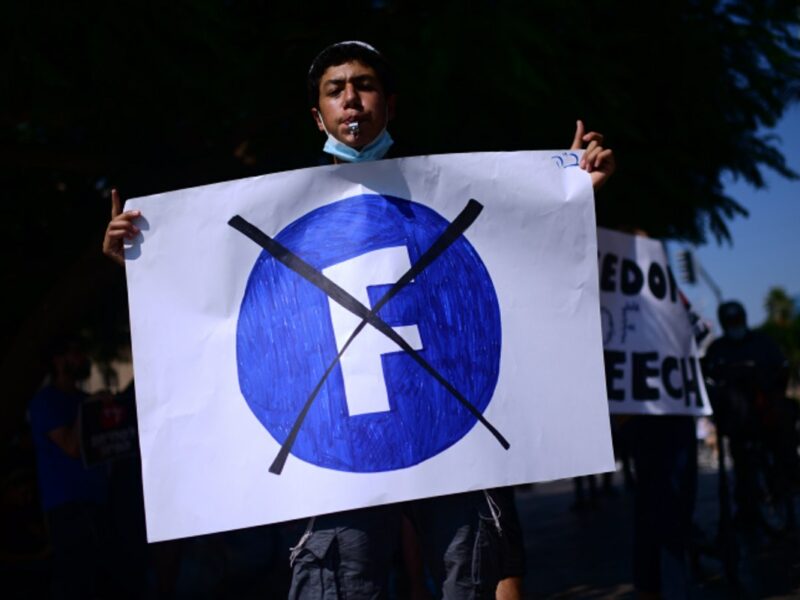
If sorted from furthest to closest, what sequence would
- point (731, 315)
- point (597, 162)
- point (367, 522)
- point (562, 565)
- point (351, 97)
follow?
point (731, 315) < point (562, 565) < point (597, 162) < point (351, 97) < point (367, 522)

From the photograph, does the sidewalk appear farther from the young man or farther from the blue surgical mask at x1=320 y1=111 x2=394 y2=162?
the blue surgical mask at x1=320 y1=111 x2=394 y2=162

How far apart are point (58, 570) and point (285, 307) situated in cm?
332

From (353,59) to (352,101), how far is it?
121 mm

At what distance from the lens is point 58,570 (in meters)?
5.59

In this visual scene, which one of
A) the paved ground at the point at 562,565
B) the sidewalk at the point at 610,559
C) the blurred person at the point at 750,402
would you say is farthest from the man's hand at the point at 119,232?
the blurred person at the point at 750,402

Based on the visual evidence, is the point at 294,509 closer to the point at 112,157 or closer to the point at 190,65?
the point at 190,65

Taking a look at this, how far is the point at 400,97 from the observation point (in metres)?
5.41

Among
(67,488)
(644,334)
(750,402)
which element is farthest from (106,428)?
(750,402)

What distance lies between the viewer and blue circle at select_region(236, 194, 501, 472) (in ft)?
9.21

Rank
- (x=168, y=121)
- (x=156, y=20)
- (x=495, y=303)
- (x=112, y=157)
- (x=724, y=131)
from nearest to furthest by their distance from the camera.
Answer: (x=495, y=303)
(x=156, y=20)
(x=168, y=121)
(x=112, y=157)
(x=724, y=131)

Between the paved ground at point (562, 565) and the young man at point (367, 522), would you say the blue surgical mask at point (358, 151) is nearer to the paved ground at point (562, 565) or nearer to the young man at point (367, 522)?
the young man at point (367, 522)

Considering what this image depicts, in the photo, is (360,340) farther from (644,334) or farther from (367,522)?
(644,334)

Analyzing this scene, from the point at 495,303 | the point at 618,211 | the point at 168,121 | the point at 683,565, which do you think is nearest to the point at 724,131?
the point at 618,211

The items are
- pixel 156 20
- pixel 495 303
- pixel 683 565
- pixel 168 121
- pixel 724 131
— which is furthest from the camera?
pixel 724 131
